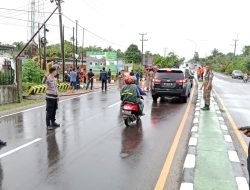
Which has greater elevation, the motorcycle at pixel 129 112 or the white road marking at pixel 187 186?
the motorcycle at pixel 129 112

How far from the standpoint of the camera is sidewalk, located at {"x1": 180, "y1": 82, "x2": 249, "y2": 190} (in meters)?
5.72

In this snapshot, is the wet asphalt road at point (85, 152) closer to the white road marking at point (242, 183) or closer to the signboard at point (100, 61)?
the white road marking at point (242, 183)

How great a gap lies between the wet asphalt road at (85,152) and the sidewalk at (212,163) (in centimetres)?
62

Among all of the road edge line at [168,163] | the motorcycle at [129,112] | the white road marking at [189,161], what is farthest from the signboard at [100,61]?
the white road marking at [189,161]

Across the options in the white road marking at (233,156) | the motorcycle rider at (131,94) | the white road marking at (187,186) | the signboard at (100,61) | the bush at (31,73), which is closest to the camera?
the white road marking at (187,186)

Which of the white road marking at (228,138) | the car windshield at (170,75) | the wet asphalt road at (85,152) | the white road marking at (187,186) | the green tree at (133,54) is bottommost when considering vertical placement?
the wet asphalt road at (85,152)

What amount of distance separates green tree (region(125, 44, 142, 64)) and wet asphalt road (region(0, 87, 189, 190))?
280ft

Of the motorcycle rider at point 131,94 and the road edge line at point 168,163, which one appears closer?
the road edge line at point 168,163

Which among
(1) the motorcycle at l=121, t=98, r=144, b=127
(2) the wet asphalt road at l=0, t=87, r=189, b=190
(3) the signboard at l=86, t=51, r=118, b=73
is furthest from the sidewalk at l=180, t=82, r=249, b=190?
(3) the signboard at l=86, t=51, r=118, b=73

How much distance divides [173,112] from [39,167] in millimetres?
8775

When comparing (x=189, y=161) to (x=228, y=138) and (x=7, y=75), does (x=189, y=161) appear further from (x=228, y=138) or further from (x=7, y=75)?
(x=7, y=75)

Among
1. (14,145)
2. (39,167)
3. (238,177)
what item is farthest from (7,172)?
(238,177)

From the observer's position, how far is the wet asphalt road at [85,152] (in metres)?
6.04

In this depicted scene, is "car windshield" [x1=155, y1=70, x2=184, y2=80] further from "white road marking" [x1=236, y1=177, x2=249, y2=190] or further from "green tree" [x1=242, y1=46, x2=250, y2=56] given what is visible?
"green tree" [x1=242, y1=46, x2=250, y2=56]
